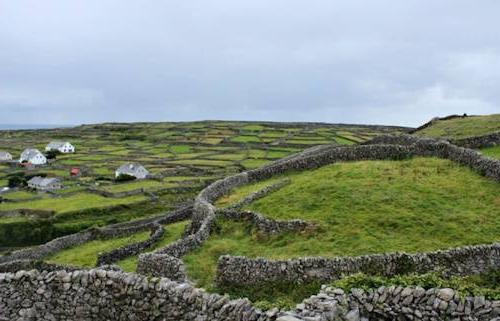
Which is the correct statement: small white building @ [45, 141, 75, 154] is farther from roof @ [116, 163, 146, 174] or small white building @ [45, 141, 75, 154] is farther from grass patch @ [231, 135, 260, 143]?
roof @ [116, 163, 146, 174]

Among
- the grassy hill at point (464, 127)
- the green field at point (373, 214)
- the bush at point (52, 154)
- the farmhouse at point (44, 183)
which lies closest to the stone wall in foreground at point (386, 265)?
the green field at point (373, 214)

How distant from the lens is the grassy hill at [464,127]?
52737 millimetres

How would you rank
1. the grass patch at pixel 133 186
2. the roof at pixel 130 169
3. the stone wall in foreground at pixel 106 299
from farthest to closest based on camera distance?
the roof at pixel 130 169 < the grass patch at pixel 133 186 < the stone wall in foreground at pixel 106 299

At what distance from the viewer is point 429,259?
19531mm

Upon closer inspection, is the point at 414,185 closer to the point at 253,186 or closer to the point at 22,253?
the point at 253,186

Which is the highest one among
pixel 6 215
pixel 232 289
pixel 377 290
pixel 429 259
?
pixel 377 290

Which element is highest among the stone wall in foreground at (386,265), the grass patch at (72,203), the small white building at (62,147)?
the stone wall in foreground at (386,265)

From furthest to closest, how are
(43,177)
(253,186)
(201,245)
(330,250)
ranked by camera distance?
(43,177) < (253,186) < (201,245) < (330,250)

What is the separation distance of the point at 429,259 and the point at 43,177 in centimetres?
10772

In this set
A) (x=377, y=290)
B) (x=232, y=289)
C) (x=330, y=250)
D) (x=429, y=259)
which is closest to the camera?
(x=377, y=290)

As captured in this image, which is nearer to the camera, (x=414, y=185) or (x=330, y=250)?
(x=330, y=250)

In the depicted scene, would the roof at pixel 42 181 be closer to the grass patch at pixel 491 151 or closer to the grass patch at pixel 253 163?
the grass patch at pixel 253 163

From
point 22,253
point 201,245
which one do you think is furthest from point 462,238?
point 22,253

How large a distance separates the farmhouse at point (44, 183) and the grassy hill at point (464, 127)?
242 ft
